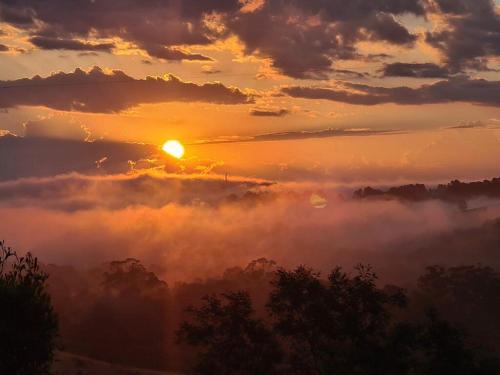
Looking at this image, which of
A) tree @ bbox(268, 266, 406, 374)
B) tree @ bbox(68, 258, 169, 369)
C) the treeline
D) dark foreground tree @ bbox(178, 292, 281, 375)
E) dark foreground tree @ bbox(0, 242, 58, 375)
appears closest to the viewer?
dark foreground tree @ bbox(0, 242, 58, 375)

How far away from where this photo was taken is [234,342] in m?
64.4

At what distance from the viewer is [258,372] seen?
63812mm

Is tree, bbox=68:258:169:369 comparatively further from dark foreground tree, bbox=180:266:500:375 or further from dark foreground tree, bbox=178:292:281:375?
dark foreground tree, bbox=180:266:500:375

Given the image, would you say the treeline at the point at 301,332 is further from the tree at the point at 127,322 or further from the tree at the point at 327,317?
the tree at the point at 127,322

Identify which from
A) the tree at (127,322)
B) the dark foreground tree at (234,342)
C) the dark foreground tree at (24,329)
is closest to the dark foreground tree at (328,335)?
the dark foreground tree at (234,342)

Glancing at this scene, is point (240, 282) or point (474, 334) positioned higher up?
point (240, 282)

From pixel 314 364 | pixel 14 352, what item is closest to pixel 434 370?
pixel 314 364

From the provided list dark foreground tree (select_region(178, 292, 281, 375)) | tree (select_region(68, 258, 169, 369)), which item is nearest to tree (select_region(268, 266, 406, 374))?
dark foreground tree (select_region(178, 292, 281, 375))

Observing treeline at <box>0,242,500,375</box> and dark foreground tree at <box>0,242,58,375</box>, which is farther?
treeline at <box>0,242,500,375</box>

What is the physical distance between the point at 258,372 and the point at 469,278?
117923 mm

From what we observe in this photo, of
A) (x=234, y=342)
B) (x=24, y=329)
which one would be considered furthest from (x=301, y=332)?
(x=24, y=329)

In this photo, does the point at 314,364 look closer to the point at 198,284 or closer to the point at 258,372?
the point at 258,372

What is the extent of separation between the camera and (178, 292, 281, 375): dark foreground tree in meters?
→ 63.5

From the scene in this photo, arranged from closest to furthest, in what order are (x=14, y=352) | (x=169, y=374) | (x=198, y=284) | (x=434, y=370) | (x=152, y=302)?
(x=14, y=352), (x=434, y=370), (x=169, y=374), (x=152, y=302), (x=198, y=284)
